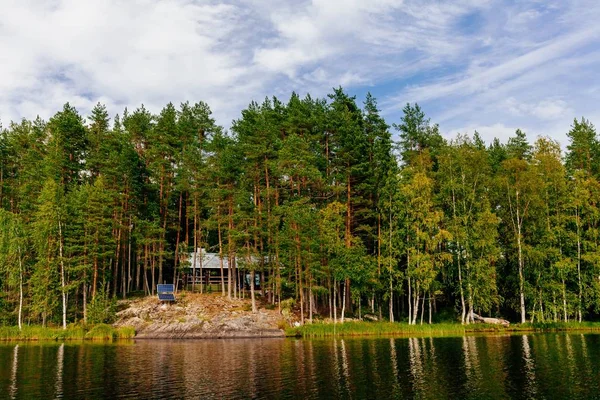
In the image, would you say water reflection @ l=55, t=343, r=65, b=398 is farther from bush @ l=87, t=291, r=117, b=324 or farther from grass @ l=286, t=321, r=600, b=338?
grass @ l=286, t=321, r=600, b=338

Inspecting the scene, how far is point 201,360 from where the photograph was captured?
3334cm

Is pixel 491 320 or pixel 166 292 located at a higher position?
pixel 166 292

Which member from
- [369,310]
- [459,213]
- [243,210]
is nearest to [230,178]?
[243,210]

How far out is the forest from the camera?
2092 inches

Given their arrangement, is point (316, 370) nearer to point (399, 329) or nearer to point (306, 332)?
point (306, 332)

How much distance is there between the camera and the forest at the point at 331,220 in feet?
Answer: 174

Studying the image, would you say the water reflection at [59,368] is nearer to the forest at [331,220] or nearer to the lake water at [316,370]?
the lake water at [316,370]

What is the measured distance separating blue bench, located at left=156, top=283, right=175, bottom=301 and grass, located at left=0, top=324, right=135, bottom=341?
6156mm

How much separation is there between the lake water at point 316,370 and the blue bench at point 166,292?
44.7 feet

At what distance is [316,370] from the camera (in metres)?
28.2

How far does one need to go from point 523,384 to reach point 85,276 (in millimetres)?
49147

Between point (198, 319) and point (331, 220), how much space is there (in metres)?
20.1

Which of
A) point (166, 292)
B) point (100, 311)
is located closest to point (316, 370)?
point (100, 311)

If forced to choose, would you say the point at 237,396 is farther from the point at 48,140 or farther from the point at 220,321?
the point at 48,140
